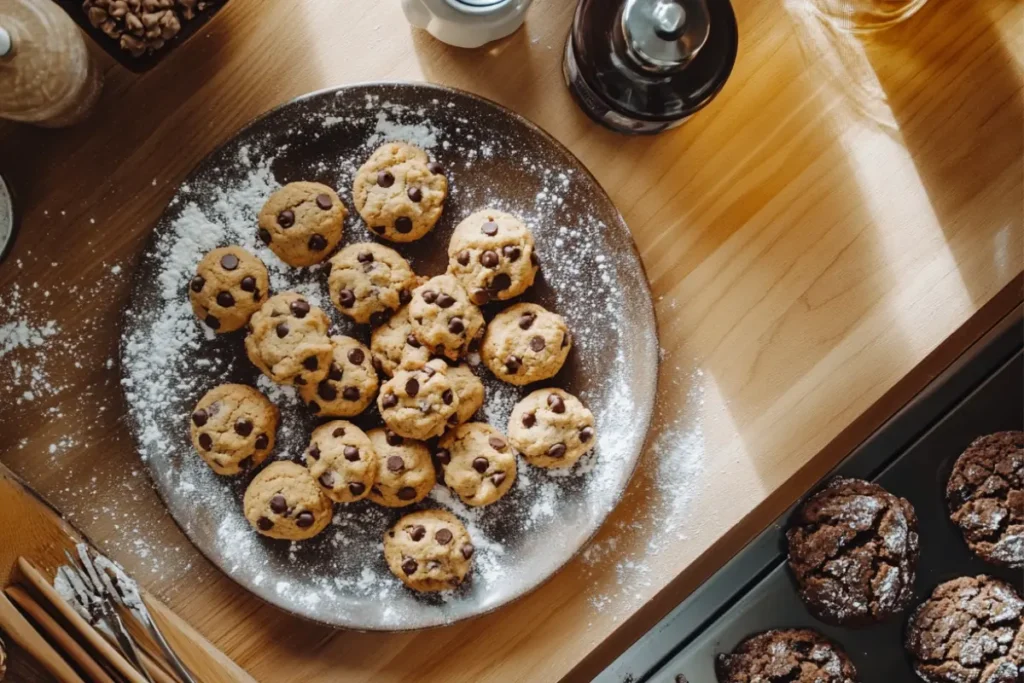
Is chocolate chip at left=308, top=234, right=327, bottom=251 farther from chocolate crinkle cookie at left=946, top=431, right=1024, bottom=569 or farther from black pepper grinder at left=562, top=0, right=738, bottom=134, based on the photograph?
chocolate crinkle cookie at left=946, top=431, right=1024, bottom=569

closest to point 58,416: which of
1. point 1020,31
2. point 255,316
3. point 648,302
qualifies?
point 255,316

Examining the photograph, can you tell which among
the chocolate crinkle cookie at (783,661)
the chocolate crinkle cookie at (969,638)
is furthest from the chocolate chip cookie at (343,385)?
the chocolate crinkle cookie at (969,638)

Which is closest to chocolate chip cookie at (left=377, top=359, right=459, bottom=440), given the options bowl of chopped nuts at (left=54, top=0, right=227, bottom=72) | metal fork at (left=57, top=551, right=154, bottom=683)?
metal fork at (left=57, top=551, right=154, bottom=683)

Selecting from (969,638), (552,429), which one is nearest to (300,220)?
(552,429)

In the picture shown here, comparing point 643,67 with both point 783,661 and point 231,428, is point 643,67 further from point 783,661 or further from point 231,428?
point 783,661

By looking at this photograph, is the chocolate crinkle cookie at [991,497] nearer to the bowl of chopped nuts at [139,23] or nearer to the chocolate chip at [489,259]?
the chocolate chip at [489,259]

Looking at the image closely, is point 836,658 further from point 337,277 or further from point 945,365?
point 337,277
